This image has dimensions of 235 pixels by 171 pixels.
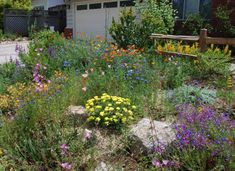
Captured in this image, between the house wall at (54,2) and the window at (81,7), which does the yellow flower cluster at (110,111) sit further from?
the house wall at (54,2)

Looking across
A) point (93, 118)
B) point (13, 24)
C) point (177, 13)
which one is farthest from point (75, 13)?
point (93, 118)

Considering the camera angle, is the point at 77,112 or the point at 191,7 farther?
Answer: the point at 191,7

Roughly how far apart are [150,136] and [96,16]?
16.1 m

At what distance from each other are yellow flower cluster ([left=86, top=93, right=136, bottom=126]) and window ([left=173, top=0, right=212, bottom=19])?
9028 mm

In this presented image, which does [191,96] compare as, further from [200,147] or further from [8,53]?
[8,53]

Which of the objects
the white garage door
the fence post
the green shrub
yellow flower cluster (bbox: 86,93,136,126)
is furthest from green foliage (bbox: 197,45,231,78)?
the white garage door

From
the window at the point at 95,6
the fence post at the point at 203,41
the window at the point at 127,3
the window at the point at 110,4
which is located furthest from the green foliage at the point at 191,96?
the window at the point at 95,6

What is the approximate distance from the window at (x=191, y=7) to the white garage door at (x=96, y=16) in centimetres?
373

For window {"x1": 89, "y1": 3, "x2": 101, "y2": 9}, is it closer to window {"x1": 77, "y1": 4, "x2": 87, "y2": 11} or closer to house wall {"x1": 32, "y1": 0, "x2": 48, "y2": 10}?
window {"x1": 77, "y1": 4, "x2": 87, "y2": 11}

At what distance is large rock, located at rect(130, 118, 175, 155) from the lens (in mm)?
3381

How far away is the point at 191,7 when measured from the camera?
1241 centimetres

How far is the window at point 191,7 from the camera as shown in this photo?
11.9m

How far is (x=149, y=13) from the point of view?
11031mm

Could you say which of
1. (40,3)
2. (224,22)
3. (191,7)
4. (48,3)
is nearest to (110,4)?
(191,7)
